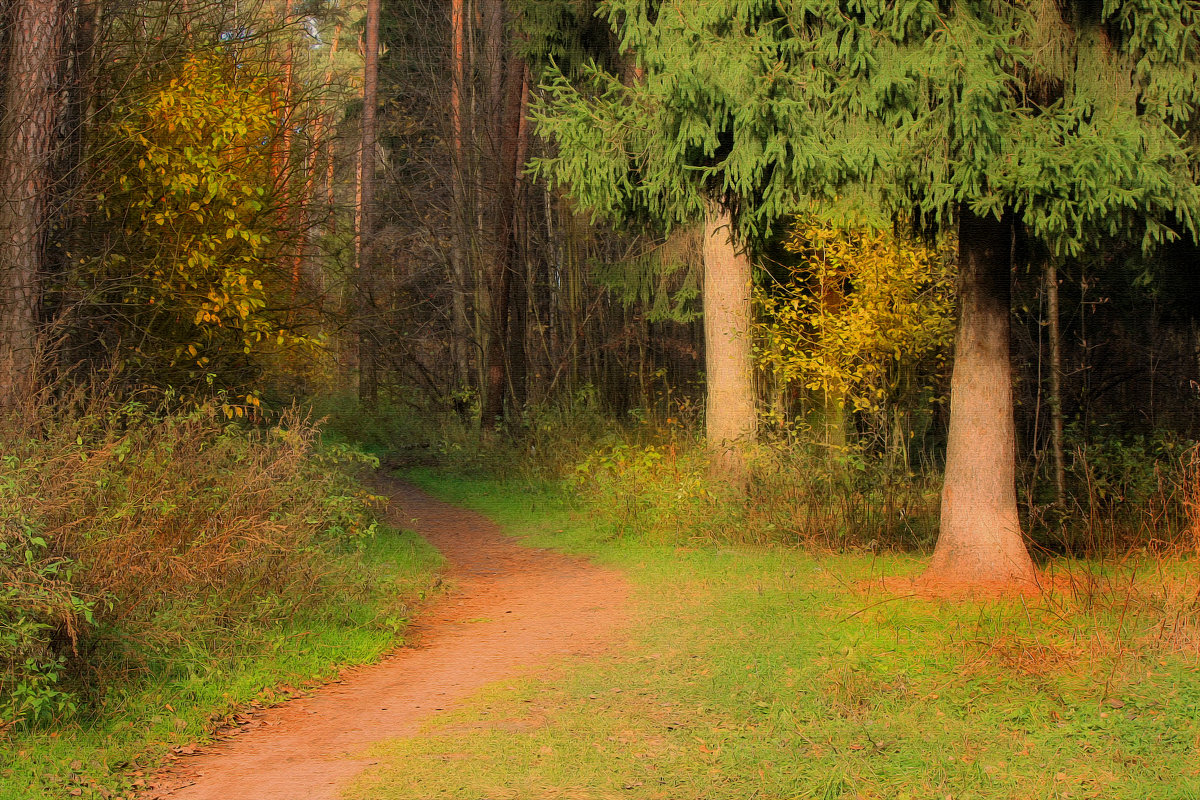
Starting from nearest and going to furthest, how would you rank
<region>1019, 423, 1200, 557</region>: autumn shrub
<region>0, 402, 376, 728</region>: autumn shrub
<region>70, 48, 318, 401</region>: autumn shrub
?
<region>0, 402, 376, 728</region>: autumn shrub, <region>70, 48, 318, 401</region>: autumn shrub, <region>1019, 423, 1200, 557</region>: autumn shrub

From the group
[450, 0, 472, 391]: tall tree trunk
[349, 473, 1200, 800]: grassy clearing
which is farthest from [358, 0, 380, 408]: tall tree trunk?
[349, 473, 1200, 800]: grassy clearing

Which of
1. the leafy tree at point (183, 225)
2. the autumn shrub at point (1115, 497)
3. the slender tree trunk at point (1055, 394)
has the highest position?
the leafy tree at point (183, 225)

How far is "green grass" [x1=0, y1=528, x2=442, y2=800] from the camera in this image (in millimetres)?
4559

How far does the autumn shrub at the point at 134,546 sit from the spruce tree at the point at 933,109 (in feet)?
12.2

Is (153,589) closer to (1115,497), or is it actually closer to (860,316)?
(1115,497)

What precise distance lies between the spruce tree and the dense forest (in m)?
0.03

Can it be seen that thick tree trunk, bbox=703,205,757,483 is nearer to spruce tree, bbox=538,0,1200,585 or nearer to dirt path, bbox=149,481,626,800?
dirt path, bbox=149,481,626,800

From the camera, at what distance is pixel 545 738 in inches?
202

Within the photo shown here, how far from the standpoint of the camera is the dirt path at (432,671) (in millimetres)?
4730

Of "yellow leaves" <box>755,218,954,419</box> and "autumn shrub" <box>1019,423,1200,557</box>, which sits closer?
"autumn shrub" <box>1019,423,1200,557</box>

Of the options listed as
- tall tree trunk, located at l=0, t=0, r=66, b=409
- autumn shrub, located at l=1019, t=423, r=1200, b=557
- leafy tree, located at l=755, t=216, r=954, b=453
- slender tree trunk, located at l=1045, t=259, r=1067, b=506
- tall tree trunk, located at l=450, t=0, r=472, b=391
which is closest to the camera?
tall tree trunk, located at l=0, t=0, r=66, b=409

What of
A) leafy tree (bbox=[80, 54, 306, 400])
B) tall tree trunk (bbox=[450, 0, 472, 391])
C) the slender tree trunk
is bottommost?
the slender tree trunk

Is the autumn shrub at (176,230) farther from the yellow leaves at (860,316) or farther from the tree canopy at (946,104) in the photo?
the yellow leaves at (860,316)

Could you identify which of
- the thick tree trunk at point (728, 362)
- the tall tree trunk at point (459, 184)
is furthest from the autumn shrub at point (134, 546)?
the tall tree trunk at point (459, 184)
